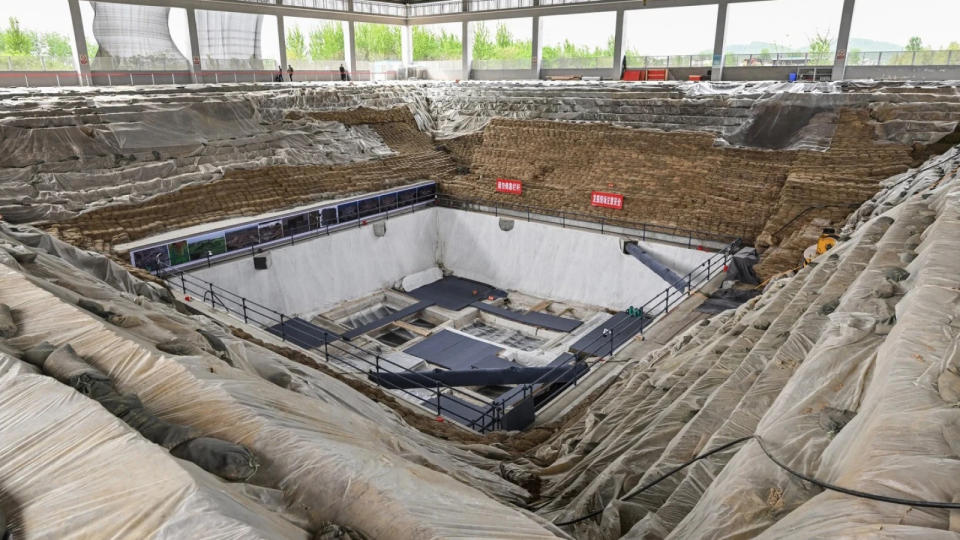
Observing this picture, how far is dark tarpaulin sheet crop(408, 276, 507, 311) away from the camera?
17.6 metres

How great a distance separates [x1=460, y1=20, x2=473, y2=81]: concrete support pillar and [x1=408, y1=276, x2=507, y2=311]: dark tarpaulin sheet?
19.3 meters

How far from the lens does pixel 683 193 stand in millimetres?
16469

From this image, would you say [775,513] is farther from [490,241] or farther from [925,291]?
[490,241]

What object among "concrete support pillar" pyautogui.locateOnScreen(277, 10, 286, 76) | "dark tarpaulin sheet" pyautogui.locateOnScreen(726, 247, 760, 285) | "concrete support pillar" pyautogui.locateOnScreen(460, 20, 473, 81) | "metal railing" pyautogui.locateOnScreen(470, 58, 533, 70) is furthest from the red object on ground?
"dark tarpaulin sheet" pyautogui.locateOnScreen(726, 247, 760, 285)

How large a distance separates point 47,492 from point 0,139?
14.3 m

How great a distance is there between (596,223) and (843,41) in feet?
50.6

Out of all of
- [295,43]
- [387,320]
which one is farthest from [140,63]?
[387,320]

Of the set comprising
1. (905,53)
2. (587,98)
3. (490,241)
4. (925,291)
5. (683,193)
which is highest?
(905,53)

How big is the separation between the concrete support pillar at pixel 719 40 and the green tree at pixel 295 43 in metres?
25.3

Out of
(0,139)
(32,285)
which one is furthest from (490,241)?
(32,285)

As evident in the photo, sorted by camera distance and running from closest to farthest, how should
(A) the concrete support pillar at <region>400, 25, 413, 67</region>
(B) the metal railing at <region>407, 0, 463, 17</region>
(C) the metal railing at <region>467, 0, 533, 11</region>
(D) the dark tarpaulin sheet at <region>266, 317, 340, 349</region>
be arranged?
(D) the dark tarpaulin sheet at <region>266, 317, 340, 349</region> → (C) the metal railing at <region>467, 0, 533, 11</region> → (B) the metal railing at <region>407, 0, 463, 17</region> → (A) the concrete support pillar at <region>400, 25, 413, 67</region>

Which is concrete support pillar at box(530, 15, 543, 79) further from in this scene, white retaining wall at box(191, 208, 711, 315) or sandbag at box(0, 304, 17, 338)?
sandbag at box(0, 304, 17, 338)

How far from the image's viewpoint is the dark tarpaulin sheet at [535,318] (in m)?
15.8

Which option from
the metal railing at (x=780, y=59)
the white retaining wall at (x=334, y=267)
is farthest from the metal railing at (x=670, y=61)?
the white retaining wall at (x=334, y=267)
